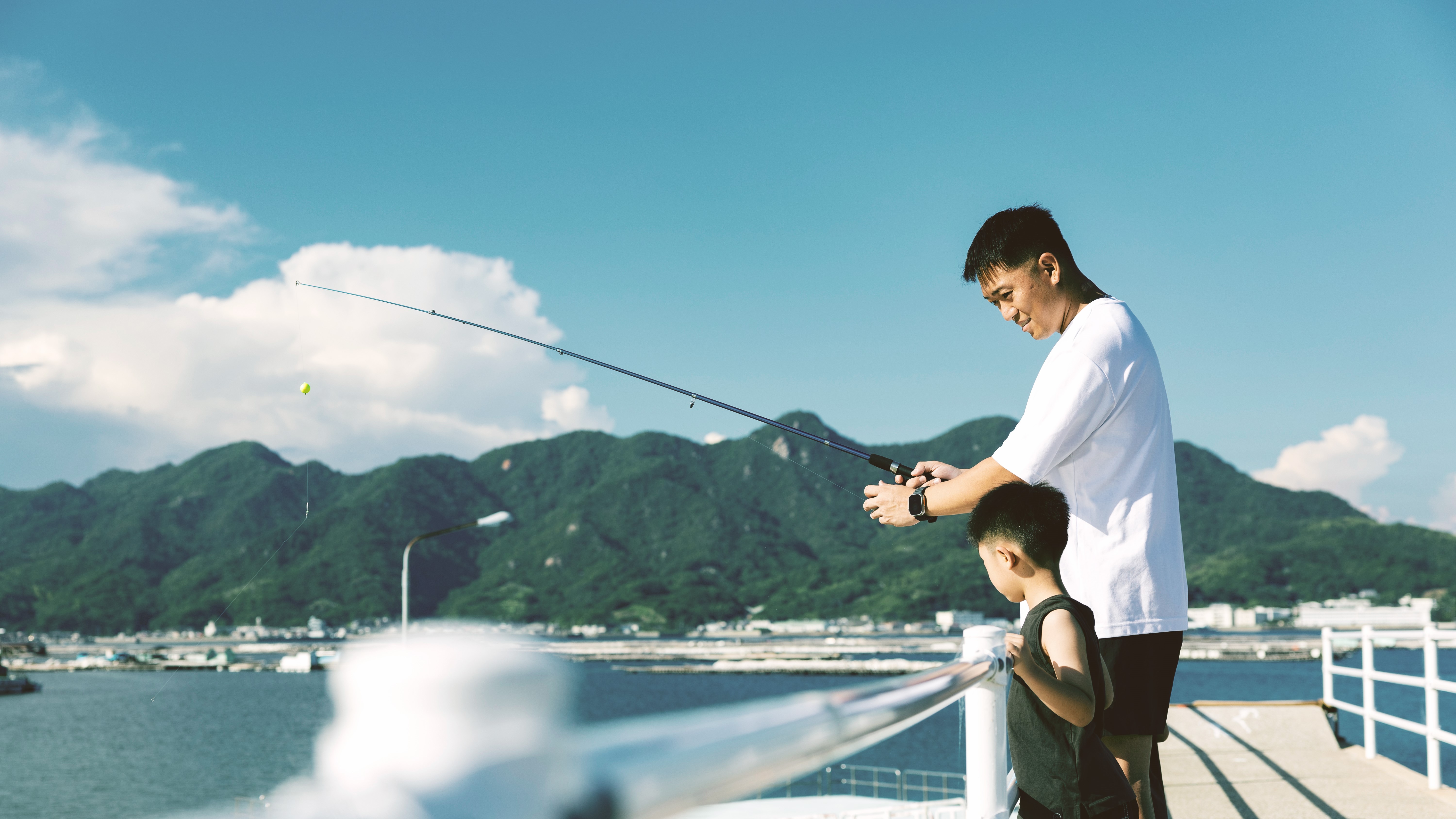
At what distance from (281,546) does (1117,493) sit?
2.37m

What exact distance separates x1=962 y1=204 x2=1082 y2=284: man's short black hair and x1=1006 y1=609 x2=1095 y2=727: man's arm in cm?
101

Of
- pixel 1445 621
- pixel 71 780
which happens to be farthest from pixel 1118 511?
pixel 1445 621

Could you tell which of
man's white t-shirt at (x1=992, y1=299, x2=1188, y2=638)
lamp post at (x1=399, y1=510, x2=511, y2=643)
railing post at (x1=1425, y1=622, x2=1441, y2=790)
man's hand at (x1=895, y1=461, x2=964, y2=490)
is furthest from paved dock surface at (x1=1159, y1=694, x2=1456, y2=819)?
lamp post at (x1=399, y1=510, x2=511, y2=643)

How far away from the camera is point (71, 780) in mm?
60781

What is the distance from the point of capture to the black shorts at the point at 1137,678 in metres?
2.40

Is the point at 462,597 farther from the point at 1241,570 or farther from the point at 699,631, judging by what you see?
the point at 1241,570

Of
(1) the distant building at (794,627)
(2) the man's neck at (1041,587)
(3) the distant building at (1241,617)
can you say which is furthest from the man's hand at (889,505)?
(3) the distant building at (1241,617)

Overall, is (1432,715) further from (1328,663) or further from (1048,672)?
(1048,672)

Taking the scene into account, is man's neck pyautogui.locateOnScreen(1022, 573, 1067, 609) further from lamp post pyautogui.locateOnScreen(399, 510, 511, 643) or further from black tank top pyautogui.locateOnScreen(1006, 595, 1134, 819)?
lamp post pyautogui.locateOnScreen(399, 510, 511, 643)

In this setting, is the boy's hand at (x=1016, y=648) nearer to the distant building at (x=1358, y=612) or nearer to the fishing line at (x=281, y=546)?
the fishing line at (x=281, y=546)

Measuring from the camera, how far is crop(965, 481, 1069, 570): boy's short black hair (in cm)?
240

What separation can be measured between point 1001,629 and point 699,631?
175462mm

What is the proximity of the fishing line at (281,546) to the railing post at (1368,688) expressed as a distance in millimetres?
7545

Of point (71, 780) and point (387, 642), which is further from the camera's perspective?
point (71, 780)
